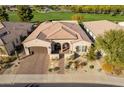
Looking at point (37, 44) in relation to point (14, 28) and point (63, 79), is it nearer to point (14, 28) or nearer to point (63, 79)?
point (14, 28)

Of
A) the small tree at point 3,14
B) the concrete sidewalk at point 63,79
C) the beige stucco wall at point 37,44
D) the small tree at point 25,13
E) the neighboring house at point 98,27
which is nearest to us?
the concrete sidewalk at point 63,79

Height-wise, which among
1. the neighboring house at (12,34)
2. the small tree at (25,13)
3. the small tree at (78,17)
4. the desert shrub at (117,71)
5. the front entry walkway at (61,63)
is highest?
the small tree at (25,13)

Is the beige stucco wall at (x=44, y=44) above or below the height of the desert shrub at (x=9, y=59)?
above

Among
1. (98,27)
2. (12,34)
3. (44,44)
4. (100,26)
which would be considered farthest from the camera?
(98,27)

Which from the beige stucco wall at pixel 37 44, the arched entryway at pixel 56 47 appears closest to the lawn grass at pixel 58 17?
the beige stucco wall at pixel 37 44

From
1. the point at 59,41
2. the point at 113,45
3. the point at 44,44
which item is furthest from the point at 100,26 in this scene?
the point at 44,44

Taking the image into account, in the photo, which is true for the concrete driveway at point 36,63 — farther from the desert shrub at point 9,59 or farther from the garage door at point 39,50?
the desert shrub at point 9,59

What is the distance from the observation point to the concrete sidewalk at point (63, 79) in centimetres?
2088

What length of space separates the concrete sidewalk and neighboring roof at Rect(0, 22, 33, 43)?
4.51m

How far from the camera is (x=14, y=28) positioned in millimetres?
25281

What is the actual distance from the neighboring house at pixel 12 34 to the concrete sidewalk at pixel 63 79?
3.32 m

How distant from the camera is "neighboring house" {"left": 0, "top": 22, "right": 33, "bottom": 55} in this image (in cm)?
2366

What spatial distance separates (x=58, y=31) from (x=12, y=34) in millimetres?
4725

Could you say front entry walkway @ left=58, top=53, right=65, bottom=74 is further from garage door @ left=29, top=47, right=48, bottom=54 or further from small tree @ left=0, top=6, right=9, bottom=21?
small tree @ left=0, top=6, right=9, bottom=21
